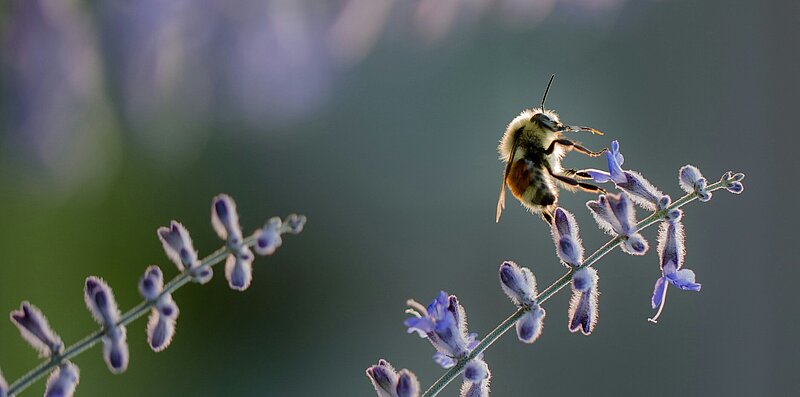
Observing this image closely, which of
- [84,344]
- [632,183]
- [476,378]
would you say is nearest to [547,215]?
[632,183]

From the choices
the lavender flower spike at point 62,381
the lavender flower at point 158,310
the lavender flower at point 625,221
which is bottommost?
the lavender flower at point 625,221

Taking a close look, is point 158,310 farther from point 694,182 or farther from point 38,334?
point 694,182


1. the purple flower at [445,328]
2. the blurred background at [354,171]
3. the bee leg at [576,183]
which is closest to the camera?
the purple flower at [445,328]

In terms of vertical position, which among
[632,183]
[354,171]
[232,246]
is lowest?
[632,183]

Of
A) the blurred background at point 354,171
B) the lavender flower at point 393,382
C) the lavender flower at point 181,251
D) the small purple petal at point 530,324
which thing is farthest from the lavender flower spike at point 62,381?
the blurred background at point 354,171

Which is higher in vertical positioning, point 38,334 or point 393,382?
point 38,334

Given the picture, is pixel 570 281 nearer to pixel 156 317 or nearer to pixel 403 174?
pixel 156 317

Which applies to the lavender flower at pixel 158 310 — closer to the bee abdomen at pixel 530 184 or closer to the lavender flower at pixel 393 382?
the lavender flower at pixel 393 382
